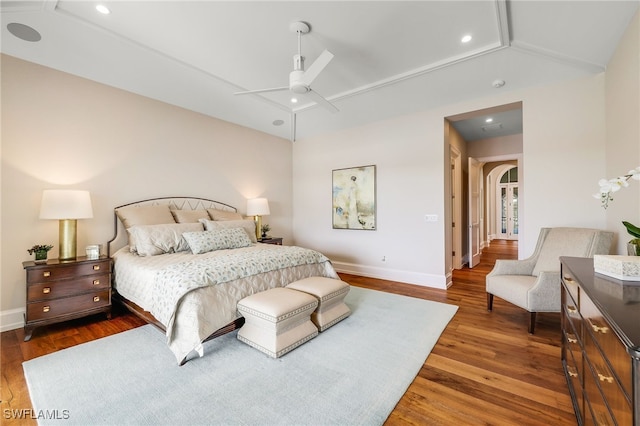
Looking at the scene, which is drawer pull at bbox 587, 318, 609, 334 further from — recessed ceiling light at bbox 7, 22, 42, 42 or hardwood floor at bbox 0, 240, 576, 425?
recessed ceiling light at bbox 7, 22, 42, 42

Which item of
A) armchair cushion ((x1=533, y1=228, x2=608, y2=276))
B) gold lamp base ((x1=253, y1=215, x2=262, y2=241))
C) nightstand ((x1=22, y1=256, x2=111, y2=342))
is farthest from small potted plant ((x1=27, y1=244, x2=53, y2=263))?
armchair cushion ((x1=533, y1=228, x2=608, y2=276))

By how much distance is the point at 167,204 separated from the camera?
4020 mm

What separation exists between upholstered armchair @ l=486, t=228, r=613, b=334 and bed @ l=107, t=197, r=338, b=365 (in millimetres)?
2001

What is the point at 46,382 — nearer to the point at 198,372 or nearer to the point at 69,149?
the point at 198,372

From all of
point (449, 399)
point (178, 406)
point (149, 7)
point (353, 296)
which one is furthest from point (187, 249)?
point (449, 399)

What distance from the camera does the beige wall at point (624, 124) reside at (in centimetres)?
222

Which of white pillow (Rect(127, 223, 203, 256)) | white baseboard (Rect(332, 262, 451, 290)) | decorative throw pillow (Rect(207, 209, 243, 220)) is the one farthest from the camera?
Result: decorative throw pillow (Rect(207, 209, 243, 220))

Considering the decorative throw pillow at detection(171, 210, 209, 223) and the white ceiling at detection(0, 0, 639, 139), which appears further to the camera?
the decorative throw pillow at detection(171, 210, 209, 223)

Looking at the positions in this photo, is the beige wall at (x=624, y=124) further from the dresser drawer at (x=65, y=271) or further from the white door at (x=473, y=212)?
the dresser drawer at (x=65, y=271)

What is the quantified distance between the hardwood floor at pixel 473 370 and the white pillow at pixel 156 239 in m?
0.82

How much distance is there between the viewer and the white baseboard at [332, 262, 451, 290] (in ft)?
13.8

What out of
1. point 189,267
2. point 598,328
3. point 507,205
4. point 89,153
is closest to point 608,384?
point 598,328

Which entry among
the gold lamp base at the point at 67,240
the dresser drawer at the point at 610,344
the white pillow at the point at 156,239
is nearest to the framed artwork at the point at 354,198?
the white pillow at the point at 156,239

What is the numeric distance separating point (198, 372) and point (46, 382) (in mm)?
1053
